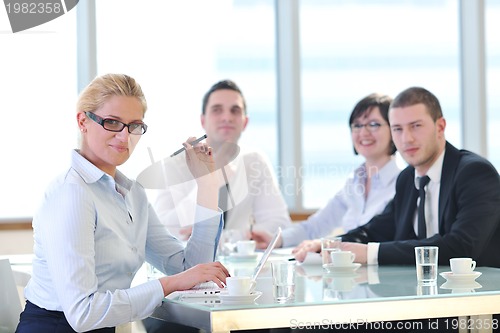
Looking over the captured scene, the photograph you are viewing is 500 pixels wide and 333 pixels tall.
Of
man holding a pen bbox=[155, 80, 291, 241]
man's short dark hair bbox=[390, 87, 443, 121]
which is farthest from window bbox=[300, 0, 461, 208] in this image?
man's short dark hair bbox=[390, 87, 443, 121]

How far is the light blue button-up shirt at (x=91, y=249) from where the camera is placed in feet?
6.43

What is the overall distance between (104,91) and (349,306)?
86cm

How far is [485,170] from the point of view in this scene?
294 centimetres

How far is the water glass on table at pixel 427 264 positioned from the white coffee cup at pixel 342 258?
1.20ft

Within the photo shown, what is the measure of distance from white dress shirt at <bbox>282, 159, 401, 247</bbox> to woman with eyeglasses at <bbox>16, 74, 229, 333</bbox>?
1.82 metres

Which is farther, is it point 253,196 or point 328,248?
point 253,196

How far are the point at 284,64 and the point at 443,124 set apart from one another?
310 centimetres

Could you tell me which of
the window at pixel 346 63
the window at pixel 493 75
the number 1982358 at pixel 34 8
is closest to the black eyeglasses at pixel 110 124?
the number 1982358 at pixel 34 8

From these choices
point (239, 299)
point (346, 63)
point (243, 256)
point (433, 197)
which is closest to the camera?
point (239, 299)

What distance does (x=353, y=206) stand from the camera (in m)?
4.24

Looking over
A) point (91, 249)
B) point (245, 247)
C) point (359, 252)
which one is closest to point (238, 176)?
point (245, 247)

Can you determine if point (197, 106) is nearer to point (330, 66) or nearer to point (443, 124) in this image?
point (330, 66)

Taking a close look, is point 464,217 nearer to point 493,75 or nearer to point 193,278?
point 193,278

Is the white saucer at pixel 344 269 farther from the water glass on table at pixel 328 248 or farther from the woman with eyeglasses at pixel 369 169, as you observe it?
the woman with eyeglasses at pixel 369 169
